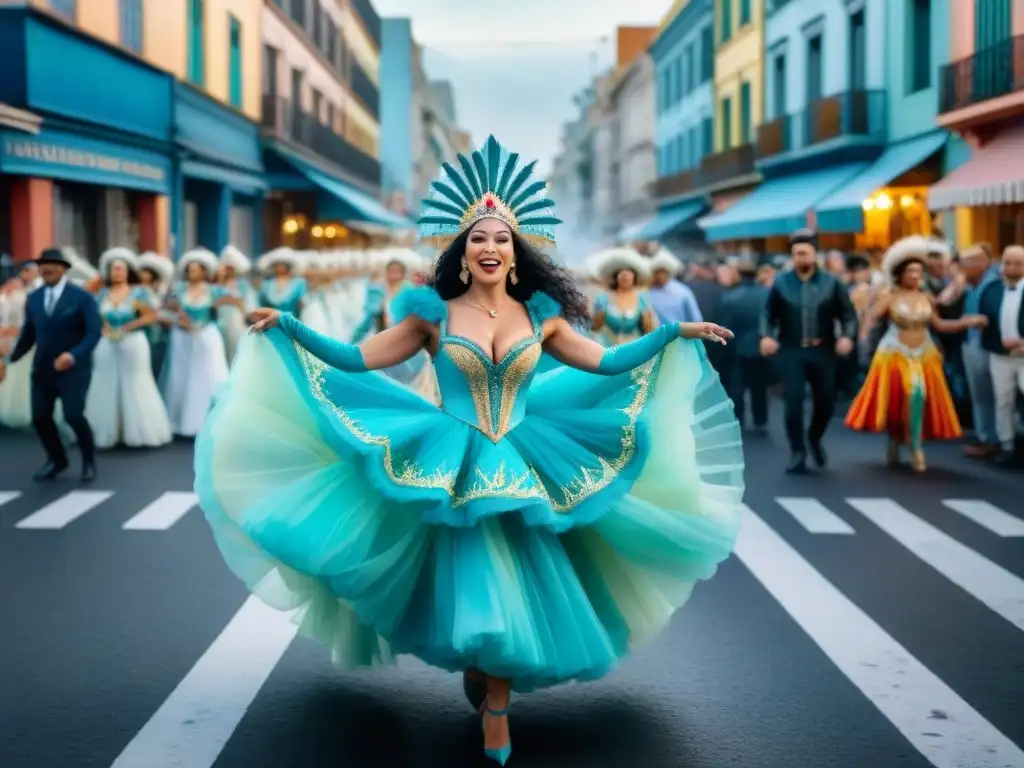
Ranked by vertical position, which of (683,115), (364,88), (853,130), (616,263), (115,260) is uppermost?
(364,88)

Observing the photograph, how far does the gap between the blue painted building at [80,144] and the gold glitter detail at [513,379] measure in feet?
46.3

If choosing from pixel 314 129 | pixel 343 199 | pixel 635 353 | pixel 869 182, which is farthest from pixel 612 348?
pixel 314 129

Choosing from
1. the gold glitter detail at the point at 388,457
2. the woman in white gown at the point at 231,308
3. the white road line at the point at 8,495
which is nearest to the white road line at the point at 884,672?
the gold glitter detail at the point at 388,457

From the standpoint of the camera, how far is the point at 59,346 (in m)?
11.9

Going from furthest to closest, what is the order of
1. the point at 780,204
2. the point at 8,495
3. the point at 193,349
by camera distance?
the point at 780,204 → the point at 193,349 → the point at 8,495

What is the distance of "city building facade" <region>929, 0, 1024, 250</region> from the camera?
2150cm

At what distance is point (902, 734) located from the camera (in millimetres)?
5258

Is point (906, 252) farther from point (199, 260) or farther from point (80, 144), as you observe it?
point (80, 144)

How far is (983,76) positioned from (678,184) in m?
29.2

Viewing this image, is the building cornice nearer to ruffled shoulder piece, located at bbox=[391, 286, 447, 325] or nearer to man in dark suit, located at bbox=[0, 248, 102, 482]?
man in dark suit, located at bbox=[0, 248, 102, 482]

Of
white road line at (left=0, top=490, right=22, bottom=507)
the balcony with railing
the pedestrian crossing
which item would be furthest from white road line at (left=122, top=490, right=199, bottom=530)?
the balcony with railing

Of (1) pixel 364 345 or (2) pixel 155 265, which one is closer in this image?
(1) pixel 364 345

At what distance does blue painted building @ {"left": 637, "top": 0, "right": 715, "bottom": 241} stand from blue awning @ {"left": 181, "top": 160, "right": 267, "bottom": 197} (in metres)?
16.1

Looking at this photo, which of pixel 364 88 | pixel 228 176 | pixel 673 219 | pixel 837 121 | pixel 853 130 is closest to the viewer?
pixel 853 130
